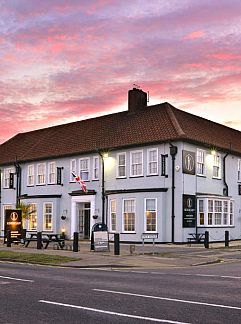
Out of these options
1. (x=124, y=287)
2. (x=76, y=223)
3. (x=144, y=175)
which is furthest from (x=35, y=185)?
(x=124, y=287)

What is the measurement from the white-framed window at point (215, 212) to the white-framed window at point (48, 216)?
12332mm

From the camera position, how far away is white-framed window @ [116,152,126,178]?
119 feet

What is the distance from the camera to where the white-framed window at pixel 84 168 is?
38.4 meters

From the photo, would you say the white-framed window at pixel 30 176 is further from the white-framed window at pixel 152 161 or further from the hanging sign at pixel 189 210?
the hanging sign at pixel 189 210

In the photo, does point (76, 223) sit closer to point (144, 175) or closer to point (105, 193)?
point (105, 193)

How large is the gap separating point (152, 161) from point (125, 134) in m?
3.63

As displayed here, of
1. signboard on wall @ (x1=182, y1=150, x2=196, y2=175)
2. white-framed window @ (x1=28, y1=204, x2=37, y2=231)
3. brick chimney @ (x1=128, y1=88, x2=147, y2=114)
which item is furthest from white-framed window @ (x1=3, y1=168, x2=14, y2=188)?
signboard on wall @ (x1=182, y1=150, x2=196, y2=175)

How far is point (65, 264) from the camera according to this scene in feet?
66.9

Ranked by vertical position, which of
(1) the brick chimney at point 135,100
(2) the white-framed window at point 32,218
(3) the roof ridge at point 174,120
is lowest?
(2) the white-framed window at point 32,218

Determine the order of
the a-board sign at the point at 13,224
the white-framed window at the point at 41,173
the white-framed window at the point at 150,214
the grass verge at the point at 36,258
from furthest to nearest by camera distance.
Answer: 1. the white-framed window at the point at 41,173
2. the white-framed window at the point at 150,214
3. the a-board sign at the point at 13,224
4. the grass verge at the point at 36,258

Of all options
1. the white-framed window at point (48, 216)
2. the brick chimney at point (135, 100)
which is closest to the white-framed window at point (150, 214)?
the brick chimney at point (135, 100)

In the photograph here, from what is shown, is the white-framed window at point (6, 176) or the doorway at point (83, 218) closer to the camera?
the doorway at point (83, 218)

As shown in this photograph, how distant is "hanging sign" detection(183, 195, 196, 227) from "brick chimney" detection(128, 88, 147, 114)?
29.6ft

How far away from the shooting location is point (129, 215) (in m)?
34.8
